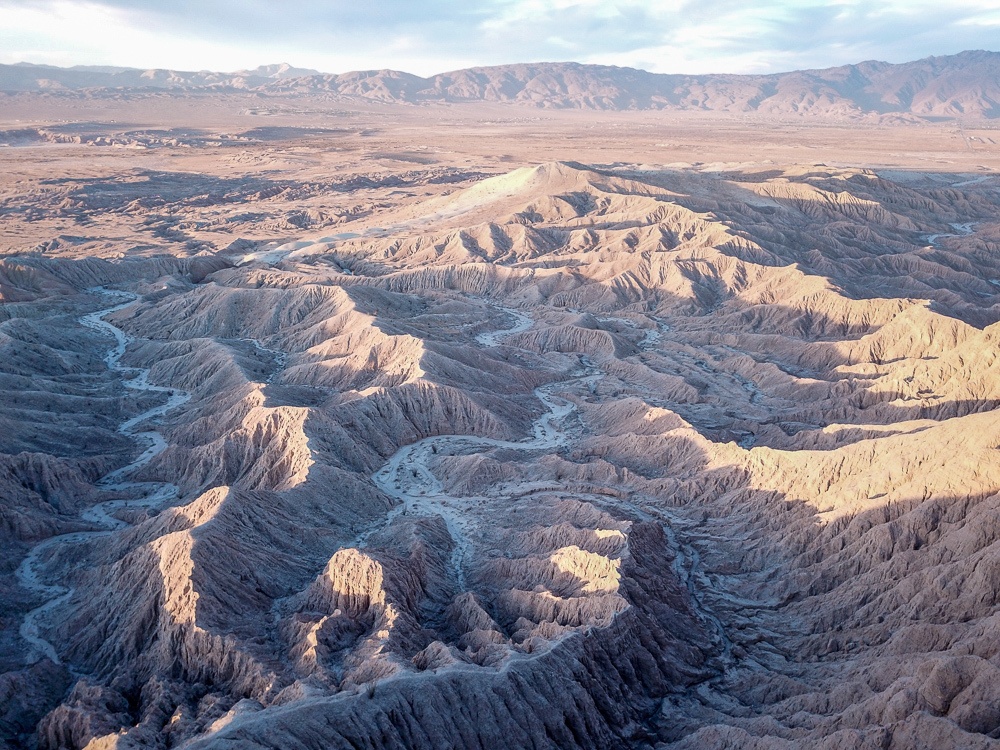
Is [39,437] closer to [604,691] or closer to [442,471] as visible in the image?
[442,471]

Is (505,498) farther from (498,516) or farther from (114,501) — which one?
(114,501)

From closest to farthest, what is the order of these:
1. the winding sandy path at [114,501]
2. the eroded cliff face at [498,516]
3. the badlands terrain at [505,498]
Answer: the eroded cliff face at [498,516]
the badlands terrain at [505,498]
the winding sandy path at [114,501]

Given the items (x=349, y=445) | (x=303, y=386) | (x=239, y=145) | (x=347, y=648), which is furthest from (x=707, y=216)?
(x=239, y=145)

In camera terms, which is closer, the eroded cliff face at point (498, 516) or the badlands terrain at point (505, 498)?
the eroded cliff face at point (498, 516)

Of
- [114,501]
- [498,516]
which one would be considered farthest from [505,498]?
[114,501]

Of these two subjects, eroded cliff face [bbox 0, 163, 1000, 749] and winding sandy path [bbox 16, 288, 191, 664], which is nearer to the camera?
eroded cliff face [bbox 0, 163, 1000, 749]

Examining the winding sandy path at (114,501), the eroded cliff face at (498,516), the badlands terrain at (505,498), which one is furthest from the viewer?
the winding sandy path at (114,501)
